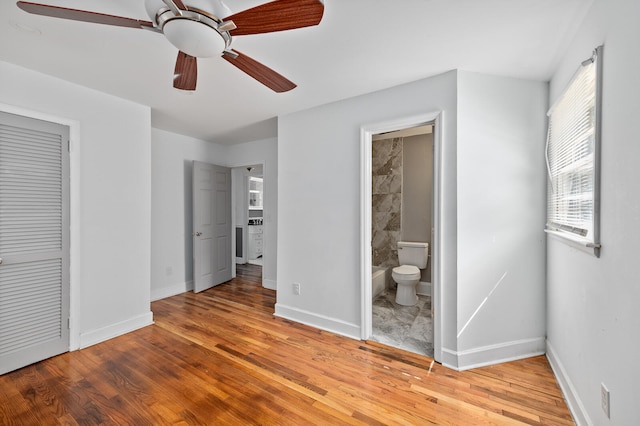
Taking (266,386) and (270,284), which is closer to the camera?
(266,386)

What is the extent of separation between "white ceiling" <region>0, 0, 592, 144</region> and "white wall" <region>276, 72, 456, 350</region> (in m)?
0.19

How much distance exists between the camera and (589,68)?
5.08ft

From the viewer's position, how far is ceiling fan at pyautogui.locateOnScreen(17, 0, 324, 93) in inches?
44.6

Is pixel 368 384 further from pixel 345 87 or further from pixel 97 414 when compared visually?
pixel 345 87

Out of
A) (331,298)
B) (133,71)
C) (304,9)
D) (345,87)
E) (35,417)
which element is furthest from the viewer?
(331,298)

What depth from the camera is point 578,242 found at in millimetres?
1617

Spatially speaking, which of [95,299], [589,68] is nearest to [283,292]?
[95,299]

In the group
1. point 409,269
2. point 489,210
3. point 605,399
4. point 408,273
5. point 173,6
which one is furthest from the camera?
point 409,269

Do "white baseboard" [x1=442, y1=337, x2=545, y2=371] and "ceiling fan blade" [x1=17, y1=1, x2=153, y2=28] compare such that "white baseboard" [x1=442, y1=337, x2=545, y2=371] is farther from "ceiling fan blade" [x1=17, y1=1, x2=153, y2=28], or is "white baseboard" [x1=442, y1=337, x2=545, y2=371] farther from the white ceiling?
"ceiling fan blade" [x1=17, y1=1, x2=153, y2=28]

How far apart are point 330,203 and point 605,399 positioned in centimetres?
230

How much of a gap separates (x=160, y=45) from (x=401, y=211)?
11.8 feet

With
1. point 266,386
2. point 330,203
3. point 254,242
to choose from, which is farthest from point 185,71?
point 254,242

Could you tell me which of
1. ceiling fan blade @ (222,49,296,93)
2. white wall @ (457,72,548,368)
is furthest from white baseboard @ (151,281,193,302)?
white wall @ (457,72,548,368)

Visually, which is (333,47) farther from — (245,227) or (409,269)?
(245,227)
